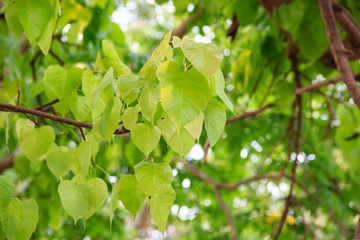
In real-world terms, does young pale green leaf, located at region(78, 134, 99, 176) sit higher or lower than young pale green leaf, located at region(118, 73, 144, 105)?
lower

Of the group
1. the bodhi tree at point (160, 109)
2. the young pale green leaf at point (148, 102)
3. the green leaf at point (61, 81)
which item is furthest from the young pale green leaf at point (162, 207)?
the green leaf at point (61, 81)

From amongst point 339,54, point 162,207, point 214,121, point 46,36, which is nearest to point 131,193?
point 162,207

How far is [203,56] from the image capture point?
1.30ft

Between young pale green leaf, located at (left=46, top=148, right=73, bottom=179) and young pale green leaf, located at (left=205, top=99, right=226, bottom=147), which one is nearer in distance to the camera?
young pale green leaf, located at (left=205, top=99, right=226, bottom=147)

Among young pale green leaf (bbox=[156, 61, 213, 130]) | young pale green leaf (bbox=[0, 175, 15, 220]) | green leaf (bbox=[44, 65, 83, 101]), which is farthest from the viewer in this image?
green leaf (bbox=[44, 65, 83, 101])

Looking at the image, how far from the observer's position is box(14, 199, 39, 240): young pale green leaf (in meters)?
0.50

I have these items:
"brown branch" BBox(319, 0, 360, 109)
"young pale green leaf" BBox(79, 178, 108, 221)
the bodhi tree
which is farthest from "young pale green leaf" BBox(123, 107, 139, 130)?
"brown branch" BBox(319, 0, 360, 109)

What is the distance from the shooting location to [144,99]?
0.41 meters

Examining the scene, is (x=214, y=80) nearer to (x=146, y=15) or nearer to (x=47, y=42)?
(x=47, y=42)

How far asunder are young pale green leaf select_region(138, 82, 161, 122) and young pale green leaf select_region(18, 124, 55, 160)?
0.24 m

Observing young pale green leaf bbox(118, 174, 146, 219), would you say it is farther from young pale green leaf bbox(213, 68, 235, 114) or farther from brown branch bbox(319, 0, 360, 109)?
brown branch bbox(319, 0, 360, 109)

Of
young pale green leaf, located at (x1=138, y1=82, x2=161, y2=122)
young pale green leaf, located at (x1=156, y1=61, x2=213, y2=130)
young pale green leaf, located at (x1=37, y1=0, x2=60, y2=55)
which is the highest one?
young pale green leaf, located at (x1=156, y1=61, x2=213, y2=130)

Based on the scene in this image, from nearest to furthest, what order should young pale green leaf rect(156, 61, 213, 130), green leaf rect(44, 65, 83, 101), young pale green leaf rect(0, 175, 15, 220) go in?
young pale green leaf rect(156, 61, 213, 130)
young pale green leaf rect(0, 175, 15, 220)
green leaf rect(44, 65, 83, 101)

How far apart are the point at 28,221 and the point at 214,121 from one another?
0.93 feet
